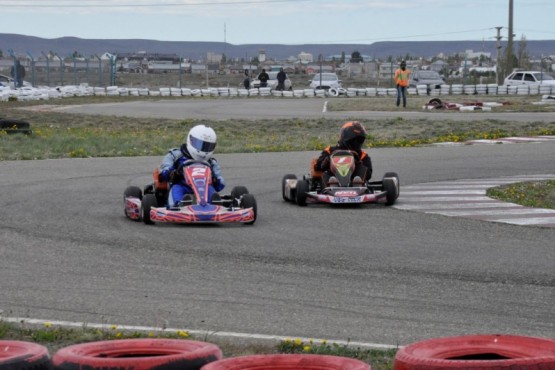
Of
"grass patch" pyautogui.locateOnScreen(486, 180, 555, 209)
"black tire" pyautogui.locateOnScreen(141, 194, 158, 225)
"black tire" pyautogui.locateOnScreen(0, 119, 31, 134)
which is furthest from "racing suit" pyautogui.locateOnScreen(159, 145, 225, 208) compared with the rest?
"black tire" pyautogui.locateOnScreen(0, 119, 31, 134)

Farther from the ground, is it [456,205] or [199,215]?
[199,215]

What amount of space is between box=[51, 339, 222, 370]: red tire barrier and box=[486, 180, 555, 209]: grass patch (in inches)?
305

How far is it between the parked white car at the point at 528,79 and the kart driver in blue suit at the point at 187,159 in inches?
1522

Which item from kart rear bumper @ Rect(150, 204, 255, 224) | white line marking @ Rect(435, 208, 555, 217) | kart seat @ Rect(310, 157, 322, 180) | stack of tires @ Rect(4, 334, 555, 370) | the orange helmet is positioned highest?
the orange helmet

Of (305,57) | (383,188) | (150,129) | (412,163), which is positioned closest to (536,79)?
(150,129)

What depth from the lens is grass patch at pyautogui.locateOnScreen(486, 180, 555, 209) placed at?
12.2 meters

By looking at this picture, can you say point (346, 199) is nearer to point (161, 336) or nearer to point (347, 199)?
point (347, 199)

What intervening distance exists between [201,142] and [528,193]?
170 inches

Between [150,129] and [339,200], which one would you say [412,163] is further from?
[150,129]

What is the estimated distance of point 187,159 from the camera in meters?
10.8

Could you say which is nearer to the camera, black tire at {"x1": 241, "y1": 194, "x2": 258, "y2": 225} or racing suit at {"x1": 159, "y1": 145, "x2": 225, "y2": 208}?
black tire at {"x1": 241, "y1": 194, "x2": 258, "y2": 225}

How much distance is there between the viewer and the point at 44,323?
20.4 feet

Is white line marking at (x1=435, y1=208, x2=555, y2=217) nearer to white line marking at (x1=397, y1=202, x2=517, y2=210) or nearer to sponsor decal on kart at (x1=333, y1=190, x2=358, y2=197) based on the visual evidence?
white line marking at (x1=397, y1=202, x2=517, y2=210)

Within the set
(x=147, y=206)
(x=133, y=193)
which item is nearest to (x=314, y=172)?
(x=133, y=193)
